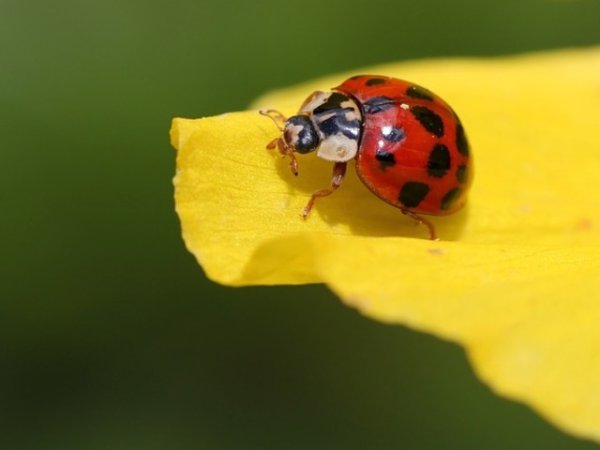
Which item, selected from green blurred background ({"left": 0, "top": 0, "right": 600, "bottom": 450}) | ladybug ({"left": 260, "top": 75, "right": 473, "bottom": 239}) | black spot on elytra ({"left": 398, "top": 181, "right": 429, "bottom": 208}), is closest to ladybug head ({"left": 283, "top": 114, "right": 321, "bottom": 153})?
ladybug ({"left": 260, "top": 75, "right": 473, "bottom": 239})

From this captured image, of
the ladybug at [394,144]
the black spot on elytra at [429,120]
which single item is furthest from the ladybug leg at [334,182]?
the black spot on elytra at [429,120]

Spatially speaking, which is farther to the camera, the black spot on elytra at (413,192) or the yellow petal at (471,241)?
the black spot on elytra at (413,192)

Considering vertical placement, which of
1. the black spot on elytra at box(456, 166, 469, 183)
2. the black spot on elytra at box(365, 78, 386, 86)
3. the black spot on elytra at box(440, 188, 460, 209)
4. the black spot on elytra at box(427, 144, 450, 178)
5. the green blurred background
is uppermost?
the black spot on elytra at box(365, 78, 386, 86)

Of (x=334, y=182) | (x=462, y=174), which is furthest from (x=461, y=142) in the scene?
(x=334, y=182)

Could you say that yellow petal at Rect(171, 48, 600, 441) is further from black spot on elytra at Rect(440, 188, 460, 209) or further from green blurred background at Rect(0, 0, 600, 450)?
green blurred background at Rect(0, 0, 600, 450)

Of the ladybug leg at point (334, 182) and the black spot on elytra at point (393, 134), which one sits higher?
the black spot on elytra at point (393, 134)

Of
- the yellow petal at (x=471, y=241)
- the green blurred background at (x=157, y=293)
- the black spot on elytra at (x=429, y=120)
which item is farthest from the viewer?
the green blurred background at (x=157, y=293)

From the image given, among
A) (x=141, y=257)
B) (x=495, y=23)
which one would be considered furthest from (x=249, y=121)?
(x=495, y=23)

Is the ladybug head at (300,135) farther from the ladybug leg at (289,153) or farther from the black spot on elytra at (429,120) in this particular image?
the black spot on elytra at (429,120)
